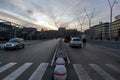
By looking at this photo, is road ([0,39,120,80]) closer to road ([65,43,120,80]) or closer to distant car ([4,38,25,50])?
road ([65,43,120,80])

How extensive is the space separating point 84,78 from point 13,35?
Answer: 128 ft

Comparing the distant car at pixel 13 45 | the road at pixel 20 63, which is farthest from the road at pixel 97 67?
the distant car at pixel 13 45

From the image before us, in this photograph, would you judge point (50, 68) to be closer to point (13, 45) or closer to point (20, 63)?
point (20, 63)

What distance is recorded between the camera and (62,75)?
6.29 meters

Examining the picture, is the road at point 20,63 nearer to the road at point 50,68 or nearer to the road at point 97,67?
the road at point 50,68

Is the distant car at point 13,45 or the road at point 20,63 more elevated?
the distant car at point 13,45

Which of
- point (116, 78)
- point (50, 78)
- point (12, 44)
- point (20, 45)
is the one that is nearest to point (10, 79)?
point (50, 78)

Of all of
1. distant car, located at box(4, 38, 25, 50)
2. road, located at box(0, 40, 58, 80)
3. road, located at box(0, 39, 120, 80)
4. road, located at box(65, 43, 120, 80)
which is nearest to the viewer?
road, located at box(0, 39, 120, 80)

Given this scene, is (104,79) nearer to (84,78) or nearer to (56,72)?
(84,78)

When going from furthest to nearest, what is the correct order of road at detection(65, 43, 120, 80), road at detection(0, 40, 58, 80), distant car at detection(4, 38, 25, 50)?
distant car at detection(4, 38, 25, 50) < road at detection(0, 40, 58, 80) < road at detection(65, 43, 120, 80)

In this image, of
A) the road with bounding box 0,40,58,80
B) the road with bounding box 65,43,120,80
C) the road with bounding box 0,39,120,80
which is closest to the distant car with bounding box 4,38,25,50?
the road with bounding box 0,40,58,80

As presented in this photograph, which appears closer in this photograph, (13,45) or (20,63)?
(20,63)

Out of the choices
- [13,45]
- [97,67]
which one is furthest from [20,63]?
[13,45]

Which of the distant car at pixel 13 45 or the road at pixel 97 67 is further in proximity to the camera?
the distant car at pixel 13 45
